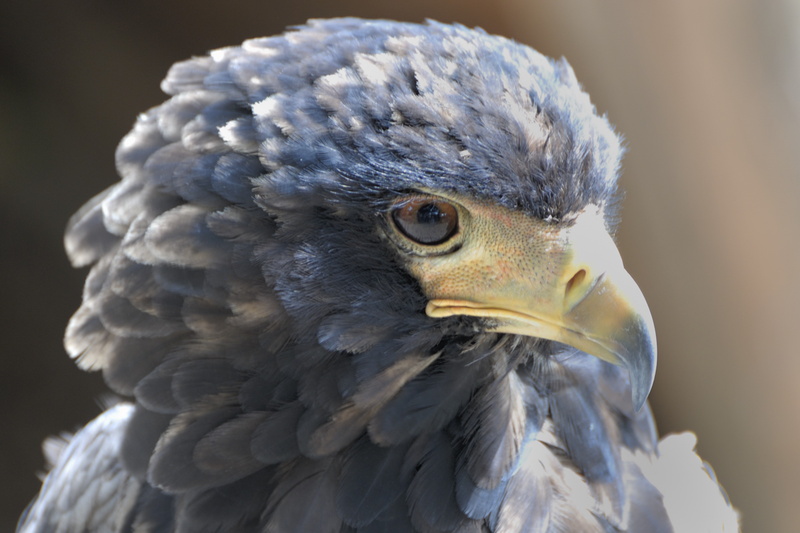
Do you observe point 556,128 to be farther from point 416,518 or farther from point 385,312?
point 416,518

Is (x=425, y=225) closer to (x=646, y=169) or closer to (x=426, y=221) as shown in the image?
(x=426, y=221)

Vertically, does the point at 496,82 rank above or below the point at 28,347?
above

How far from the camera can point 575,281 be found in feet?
3.54

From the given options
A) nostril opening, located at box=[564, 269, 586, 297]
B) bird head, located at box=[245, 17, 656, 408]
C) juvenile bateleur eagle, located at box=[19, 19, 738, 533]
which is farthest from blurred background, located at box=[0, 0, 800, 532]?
nostril opening, located at box=[564, 269, 586, 297]

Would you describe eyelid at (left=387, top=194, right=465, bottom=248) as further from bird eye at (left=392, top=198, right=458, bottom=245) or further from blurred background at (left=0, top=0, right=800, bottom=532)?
blurred background at (left=0, top=0, right=800, bottom=532)

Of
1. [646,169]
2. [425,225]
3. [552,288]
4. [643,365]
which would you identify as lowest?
[646,169]

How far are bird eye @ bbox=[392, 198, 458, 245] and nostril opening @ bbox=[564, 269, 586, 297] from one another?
0.59ft

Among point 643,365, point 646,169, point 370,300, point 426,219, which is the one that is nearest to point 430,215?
point 426,219

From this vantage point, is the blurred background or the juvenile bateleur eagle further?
the blurred background

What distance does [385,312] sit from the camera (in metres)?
1.12

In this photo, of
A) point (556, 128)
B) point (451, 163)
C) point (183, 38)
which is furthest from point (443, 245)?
point (183, 38)

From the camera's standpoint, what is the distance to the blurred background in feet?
5.89

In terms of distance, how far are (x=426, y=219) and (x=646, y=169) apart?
1163 mm

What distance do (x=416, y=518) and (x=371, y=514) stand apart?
68 millimetres
